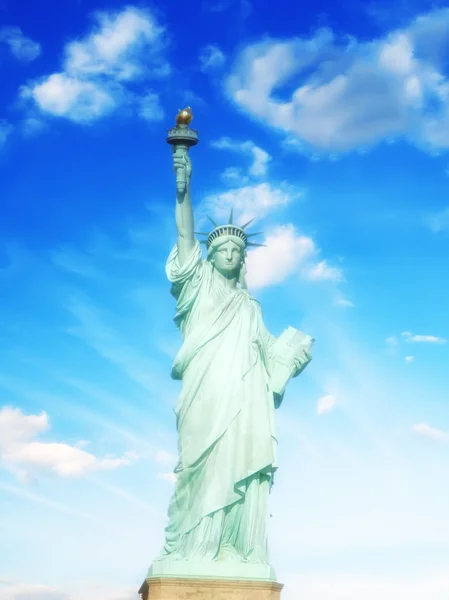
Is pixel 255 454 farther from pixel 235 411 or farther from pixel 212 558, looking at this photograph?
pixel 212 558

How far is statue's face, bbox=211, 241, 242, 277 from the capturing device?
16016 mm

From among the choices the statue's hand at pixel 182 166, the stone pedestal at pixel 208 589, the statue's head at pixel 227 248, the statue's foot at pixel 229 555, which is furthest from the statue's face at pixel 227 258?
the stone pedestal at pixel 208 589

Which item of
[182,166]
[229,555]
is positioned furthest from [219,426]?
[182,166]

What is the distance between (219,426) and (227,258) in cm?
342

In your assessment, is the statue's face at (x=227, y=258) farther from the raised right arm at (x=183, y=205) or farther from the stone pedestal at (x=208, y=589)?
the stone pedestal at (x=208, y=589)

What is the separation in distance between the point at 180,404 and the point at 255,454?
1.62m

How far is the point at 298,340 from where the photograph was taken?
622 inches

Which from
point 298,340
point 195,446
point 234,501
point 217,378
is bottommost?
point 234,501

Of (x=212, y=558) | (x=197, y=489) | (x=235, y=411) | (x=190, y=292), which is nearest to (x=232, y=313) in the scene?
(x=190, y=292)

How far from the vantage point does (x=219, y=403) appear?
14.5 metres

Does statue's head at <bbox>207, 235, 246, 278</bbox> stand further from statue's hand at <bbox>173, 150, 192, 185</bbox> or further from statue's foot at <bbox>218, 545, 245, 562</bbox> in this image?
statue's foot at <bbox>218, 545, 245, 562</bbox>

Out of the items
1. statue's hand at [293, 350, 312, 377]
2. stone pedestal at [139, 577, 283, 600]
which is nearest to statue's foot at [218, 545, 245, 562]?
stone pedestal at [139, 577, 283, 600]

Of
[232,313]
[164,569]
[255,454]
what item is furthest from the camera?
[232,313]

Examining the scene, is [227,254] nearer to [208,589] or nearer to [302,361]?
[302,361]
